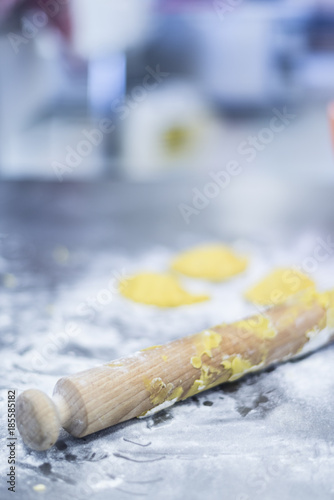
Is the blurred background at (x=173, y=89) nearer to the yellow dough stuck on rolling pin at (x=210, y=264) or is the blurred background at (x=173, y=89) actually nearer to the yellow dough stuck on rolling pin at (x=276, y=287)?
the yellow dough stuck on rolling pin at (x=210, y=264)

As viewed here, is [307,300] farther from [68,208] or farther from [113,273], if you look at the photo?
[68,208]

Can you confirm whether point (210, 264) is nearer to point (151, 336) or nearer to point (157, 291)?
point (157, 291)

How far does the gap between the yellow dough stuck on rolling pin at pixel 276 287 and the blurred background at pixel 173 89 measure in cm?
178

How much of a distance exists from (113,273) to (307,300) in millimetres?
436

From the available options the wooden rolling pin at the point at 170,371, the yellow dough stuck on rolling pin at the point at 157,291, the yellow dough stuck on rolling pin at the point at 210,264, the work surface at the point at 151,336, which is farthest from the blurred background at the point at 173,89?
the wooden rolling pin at the point at 170,371

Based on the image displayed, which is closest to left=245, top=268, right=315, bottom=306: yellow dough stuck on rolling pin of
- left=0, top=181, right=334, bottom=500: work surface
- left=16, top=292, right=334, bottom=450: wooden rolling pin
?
left=0, top=181, right=334, bottom=500: work surface

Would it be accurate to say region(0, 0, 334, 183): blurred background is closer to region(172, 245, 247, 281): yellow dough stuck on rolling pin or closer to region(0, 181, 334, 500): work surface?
region(0, 181, 334, 500): work surface

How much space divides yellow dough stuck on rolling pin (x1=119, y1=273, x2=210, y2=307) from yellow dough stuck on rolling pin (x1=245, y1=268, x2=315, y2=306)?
0.09 meters

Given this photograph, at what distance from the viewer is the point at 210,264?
1155 millimetres

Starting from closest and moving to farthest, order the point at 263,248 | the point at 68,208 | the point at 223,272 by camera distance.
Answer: the point at 223,272, the point at 263,248, the point at 68,208

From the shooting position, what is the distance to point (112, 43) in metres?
2.93

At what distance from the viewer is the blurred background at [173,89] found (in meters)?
2.86

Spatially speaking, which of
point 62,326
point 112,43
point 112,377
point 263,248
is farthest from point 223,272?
point 112,43

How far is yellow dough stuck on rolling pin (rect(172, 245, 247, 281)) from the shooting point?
44.8 inches
